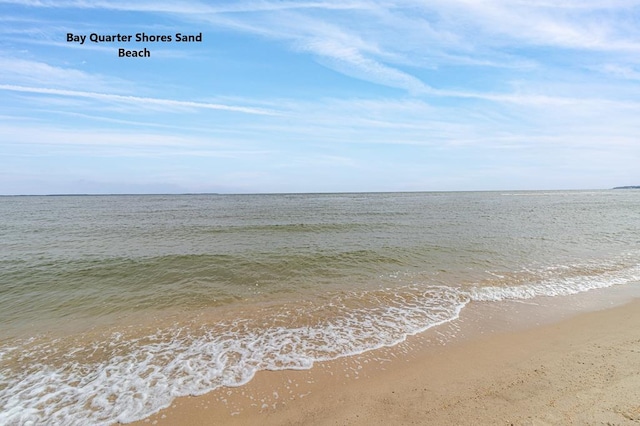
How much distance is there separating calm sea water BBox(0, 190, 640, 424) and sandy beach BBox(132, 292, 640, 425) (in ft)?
1.77

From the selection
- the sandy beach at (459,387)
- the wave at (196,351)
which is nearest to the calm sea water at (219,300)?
the wave at (196,351)

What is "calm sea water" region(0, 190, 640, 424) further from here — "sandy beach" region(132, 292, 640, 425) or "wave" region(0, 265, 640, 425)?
"sandy beach" region(132, 292, 640, 425)

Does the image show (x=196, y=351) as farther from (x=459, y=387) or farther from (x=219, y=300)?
(x=459, y=387)

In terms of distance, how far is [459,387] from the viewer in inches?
194

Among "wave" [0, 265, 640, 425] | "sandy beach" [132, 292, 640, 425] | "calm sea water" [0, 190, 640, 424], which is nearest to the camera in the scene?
"sandy beach" [132, 292, 640, 425]

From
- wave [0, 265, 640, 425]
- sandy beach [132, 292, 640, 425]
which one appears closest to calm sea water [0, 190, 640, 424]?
wave [0, 265, 640, 425]

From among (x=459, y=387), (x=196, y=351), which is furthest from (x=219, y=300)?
(x=459, y=387)

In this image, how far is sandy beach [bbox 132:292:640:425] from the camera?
4.29 metres

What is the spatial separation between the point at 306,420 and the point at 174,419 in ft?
6.63

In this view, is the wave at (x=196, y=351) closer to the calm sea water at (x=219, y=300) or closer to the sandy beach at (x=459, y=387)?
the calm sea water at (x=219, y=300)

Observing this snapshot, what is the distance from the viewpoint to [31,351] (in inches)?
254

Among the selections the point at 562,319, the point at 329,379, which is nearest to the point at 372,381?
the point at 329,379

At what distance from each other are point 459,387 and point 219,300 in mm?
7106

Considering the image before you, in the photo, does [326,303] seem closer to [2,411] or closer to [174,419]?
[174,419]
